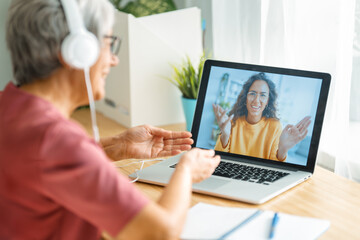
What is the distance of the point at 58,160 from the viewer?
673 mm

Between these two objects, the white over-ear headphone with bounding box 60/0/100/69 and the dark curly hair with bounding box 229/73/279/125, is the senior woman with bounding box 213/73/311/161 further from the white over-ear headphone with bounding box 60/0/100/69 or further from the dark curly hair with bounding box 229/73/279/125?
the white over-ear headphone with bounding box 60/0/100/69

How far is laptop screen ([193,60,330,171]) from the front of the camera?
3.80 feet

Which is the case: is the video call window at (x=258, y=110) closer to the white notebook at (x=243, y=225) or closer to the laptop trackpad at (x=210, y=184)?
the laptop trackpad at (x=210, y=184)

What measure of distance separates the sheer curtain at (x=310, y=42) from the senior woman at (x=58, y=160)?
58cm

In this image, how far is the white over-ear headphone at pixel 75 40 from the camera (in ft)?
2.40

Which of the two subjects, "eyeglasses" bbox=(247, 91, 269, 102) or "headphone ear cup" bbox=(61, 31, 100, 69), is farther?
"eyeglasses" bbox=(247, 91, 269, 102)

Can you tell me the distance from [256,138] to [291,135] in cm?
9

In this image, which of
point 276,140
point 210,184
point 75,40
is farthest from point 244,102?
point 75,40

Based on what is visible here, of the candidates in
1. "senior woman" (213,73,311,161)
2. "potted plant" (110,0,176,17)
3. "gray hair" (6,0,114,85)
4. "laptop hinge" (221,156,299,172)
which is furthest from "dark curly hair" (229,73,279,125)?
"potted plant" (110,0,176,17)

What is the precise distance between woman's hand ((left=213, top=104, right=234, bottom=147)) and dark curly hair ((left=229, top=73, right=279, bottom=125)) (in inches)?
0.6

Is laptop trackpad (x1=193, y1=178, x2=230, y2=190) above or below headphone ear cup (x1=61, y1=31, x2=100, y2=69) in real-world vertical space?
below

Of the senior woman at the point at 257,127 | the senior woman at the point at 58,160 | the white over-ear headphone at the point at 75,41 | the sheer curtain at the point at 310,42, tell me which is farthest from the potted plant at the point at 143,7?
the white over-ear headphone at the point at 75,41

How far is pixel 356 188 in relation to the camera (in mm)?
1120

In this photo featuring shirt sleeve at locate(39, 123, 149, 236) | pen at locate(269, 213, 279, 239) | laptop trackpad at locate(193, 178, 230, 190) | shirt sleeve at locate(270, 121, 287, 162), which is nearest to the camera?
shirt sleeve at locate(39, 123, 149, 236)
